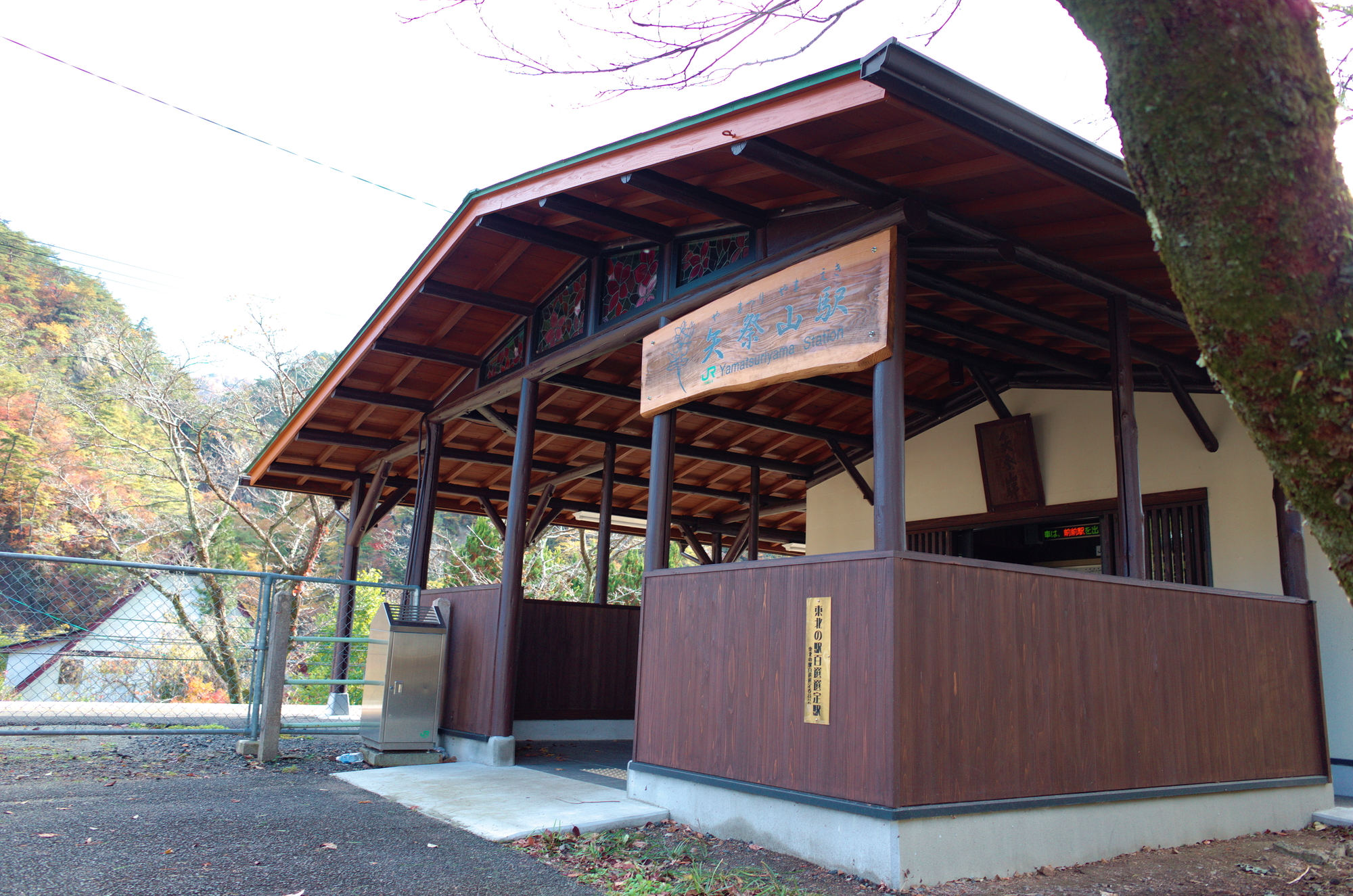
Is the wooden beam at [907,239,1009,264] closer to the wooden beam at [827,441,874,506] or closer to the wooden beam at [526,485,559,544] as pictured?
the wooden beam at [827,441,874,506]

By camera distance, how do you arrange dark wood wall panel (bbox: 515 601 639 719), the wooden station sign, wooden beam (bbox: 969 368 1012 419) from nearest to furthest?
the wooden station sign, wooden beam (bbox: 969 368 1012 419), dark wood wall panel (bbox: 515 601 639 719)

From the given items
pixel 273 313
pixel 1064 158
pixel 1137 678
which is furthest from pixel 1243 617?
pixel 273 313

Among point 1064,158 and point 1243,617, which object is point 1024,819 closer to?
point 1243,617

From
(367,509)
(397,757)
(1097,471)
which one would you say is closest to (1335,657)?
(1097,471)

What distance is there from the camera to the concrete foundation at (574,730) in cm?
855

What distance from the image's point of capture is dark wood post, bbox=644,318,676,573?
19.0 ft

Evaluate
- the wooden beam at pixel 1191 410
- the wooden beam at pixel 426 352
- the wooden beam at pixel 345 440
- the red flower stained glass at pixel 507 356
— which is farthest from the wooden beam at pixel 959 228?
the wooden beam at pixel 345 440

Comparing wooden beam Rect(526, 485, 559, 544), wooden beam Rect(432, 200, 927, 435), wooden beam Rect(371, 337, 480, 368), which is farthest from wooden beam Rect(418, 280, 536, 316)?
wooden beam Rect(526, 485, 559, 544)

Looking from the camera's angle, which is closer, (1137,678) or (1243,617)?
(1137,678)

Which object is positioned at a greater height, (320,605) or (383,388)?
(383,388)

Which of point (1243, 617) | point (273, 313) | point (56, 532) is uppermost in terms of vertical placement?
point (273, 313)

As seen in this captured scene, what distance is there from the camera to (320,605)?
22.9m

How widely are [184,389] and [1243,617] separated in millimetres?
19354

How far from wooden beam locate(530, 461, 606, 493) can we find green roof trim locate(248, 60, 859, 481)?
348cm
